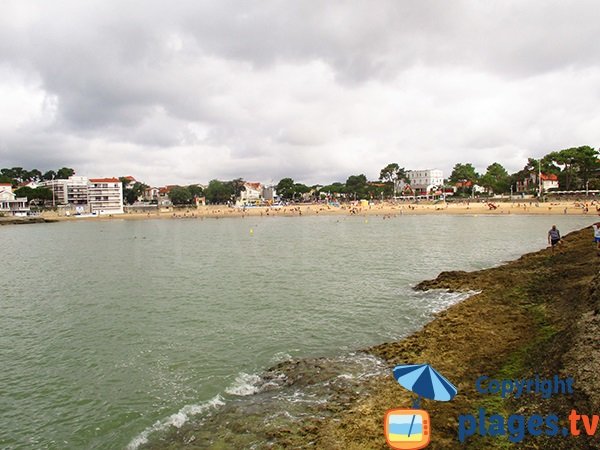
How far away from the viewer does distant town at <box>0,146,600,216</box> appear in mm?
99750

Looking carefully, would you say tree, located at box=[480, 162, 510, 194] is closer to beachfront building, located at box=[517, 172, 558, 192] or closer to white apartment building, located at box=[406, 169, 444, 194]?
beachfront building, located at box=[517, 172, 558, 192]

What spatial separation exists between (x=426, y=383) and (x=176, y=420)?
6.29 m

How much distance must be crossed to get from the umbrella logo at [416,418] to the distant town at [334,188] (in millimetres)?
108124

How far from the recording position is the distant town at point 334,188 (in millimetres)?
99750

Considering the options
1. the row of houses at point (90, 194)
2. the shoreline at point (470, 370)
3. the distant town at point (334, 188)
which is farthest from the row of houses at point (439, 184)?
the row of houses at point (90, 194)

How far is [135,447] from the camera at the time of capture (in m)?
8.33

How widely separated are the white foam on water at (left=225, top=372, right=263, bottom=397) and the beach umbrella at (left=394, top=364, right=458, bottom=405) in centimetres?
541

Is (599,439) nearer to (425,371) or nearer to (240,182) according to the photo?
(425,371)

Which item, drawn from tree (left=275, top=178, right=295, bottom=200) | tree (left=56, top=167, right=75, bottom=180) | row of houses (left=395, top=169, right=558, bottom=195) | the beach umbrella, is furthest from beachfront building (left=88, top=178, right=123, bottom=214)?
the beach umbrella

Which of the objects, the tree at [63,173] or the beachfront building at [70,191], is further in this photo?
the tree at [63,173]

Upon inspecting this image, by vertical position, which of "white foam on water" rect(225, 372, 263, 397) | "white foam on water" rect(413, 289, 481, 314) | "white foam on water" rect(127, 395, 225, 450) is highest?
"white foam on water" rect(413, 289, 481, 314)

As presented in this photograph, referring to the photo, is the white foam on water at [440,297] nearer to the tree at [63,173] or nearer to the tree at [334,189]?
the tree at [334,189]

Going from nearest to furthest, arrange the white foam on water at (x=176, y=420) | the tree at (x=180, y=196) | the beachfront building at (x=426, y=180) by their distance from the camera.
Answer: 1. the white foam on water at (x=176, y=420)
2. the tree at (x=180, y=196)
3. the beachfront building at (x=426, y=180)

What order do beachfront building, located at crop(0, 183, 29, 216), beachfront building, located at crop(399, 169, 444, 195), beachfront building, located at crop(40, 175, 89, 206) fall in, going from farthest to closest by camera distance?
beachfront building, located at crop(399, 169, 444, 195) < beachfront building, located at crop(40, 175, 89, 206) < beachfront building, located at crop(0, 183, 29, 216)
